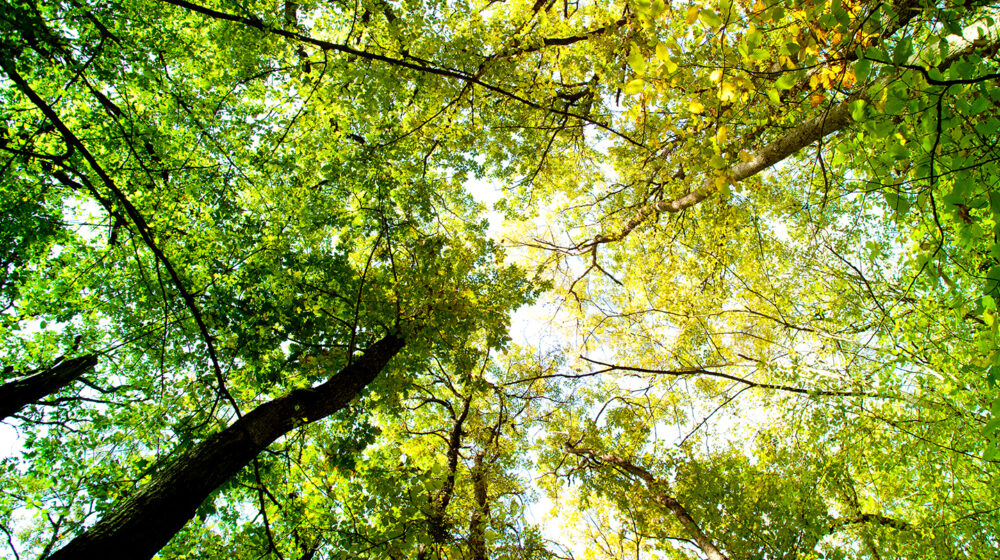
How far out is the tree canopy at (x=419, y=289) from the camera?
4.37 meters

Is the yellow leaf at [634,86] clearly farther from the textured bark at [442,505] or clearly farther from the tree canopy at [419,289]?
the textured bark at [442,505]

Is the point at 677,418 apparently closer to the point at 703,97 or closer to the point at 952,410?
the point at 952,410

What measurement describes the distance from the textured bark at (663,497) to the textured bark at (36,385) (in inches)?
320

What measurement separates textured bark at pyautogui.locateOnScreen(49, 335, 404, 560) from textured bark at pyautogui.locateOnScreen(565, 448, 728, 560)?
5869 mm

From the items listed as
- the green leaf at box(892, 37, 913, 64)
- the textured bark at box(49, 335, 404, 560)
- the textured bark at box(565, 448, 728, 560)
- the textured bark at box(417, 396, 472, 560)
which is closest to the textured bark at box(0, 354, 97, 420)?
the textured bark at box(49, 335, 404, 560)

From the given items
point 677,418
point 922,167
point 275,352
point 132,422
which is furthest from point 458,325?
point 677,418

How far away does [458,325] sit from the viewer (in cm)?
498

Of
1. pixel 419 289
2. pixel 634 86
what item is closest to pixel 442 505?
pixel 419 289

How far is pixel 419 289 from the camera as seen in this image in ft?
16.6

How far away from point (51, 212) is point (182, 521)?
6342mm

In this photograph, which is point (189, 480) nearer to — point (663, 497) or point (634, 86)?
point (634, 86)

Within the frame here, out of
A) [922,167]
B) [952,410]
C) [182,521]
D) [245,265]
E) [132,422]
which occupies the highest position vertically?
[245,265]

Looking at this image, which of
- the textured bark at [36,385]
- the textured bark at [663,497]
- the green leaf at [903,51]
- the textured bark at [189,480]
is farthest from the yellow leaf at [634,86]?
the textured bark at [663,497]

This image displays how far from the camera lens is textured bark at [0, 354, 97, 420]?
185 inches
